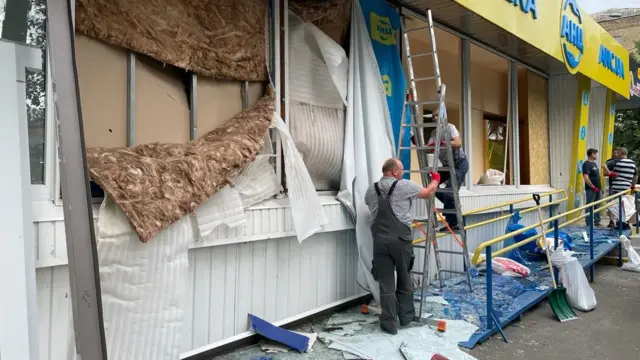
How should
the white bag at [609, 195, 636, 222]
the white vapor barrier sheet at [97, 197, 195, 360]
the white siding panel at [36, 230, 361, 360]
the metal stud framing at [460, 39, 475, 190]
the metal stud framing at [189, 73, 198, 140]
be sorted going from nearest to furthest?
the white siding panel at [36, 230, 361, 360] < the white vapor barrier sheet at [97, 197, 195, 360] < the metal stud framing at [189, 73, 198, 140] < the metal stud framing at [460, 39, 475, 190] < the white bag at [609, 195, 636, 222]

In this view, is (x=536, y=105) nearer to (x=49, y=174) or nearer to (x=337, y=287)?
(x=337, y=287)

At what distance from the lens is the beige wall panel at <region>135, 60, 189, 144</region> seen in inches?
127

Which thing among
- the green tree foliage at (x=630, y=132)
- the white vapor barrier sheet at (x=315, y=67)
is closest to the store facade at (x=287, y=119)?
the white vapor barrier sheet at (x=315, y=67)

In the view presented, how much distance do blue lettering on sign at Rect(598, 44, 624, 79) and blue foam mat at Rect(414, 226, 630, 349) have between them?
16.3ft

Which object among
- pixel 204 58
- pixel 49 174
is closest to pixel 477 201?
pixel 204 58

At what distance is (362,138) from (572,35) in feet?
18.6

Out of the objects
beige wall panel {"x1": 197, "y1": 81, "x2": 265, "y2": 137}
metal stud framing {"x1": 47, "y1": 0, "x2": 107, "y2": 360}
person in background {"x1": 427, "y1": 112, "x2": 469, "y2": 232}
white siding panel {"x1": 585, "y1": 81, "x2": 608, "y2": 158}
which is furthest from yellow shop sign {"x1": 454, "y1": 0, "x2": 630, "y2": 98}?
metal stud framing {"x1": 47, "y1": 0, "x2": 107, "y2": 360}

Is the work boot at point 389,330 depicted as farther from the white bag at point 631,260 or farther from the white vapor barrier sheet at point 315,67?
the white bag at point 631,260

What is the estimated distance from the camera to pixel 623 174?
9.55 m

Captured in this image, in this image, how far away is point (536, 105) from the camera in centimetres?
948

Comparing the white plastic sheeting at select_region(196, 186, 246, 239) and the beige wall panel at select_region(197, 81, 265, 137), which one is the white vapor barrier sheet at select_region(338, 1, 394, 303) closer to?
the beige wall panel at select_region(197, 81, 265, 137)

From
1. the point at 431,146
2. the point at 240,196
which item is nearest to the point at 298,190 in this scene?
the point at 240,196

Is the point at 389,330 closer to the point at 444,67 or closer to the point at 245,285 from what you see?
the point at 245,285

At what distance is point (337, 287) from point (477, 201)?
3.35 meters
